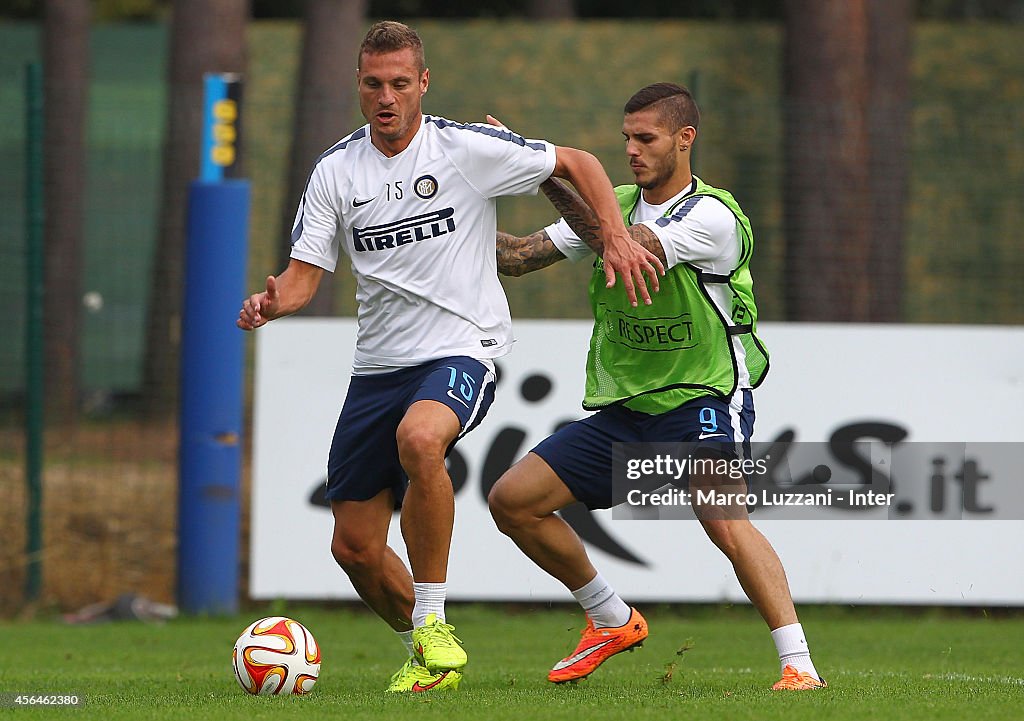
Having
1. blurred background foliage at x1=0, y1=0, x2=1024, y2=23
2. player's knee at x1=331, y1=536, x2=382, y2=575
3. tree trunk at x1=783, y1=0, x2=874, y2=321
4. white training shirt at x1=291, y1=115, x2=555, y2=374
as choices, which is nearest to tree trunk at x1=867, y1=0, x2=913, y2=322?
tree trunk at x1=783, y1=0, x2=874, y2=321

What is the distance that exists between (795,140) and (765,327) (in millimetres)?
1679

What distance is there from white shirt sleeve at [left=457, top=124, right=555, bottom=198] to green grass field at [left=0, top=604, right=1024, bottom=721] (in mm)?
1916

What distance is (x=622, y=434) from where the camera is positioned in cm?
604

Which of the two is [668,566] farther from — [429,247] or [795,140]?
[429,247]

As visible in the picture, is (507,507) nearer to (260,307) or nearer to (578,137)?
(260,307)

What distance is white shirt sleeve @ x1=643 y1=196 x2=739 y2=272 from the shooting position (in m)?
5.79

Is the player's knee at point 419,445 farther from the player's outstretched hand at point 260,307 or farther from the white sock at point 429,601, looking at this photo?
the player's outstretched hand at point 260,307

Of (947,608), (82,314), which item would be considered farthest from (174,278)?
(947,608)

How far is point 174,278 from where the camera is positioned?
1069 centimetres

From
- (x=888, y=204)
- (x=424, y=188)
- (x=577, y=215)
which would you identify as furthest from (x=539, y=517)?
(x=888, y=204)

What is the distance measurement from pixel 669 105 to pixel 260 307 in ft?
5.75

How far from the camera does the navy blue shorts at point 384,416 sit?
5773 millimetres

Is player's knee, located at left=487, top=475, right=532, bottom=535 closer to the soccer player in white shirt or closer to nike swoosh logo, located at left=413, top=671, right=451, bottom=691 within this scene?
the soccer player in white shirt

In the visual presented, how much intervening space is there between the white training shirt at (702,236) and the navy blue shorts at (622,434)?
0.17 meters
